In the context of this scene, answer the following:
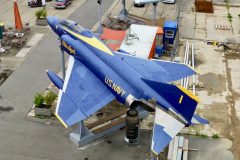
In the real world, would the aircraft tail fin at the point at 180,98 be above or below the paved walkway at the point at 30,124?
above

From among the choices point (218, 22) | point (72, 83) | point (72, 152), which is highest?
point (72, 83)

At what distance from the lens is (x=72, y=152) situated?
21.6 meters

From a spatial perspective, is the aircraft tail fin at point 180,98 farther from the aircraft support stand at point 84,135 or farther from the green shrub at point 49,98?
the green shrub at point 49,98

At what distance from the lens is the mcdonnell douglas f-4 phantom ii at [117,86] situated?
1888 centimetres

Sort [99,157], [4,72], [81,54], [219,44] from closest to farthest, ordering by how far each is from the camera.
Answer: [99,157] → [81,54] → [4,72] → [219,44]

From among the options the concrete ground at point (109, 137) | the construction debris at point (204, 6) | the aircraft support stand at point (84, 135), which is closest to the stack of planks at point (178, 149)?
the concrete ground at point (109, 137)

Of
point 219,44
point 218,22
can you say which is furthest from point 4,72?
point 218,22

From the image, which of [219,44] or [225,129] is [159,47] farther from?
[225,129]

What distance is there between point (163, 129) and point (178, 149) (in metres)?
3.36

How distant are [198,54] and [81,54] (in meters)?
13.4

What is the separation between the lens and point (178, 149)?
21344mm

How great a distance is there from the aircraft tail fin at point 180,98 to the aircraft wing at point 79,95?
3.54 metres

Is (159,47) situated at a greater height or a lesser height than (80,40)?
lesser

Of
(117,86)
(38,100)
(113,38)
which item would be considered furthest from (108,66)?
(113,38)
